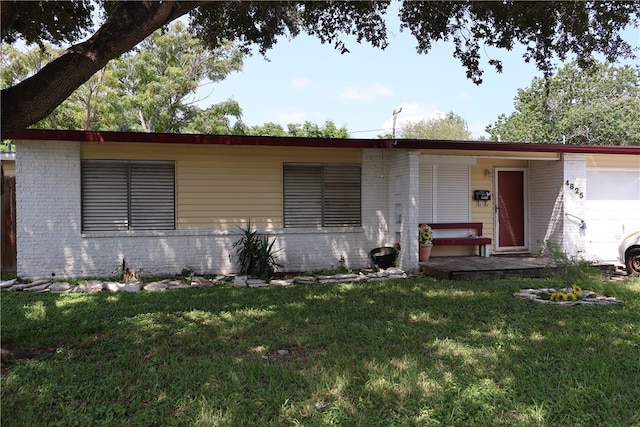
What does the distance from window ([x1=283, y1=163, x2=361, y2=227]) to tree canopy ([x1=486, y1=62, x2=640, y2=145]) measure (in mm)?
19556

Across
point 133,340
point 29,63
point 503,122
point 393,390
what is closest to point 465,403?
point 393,390

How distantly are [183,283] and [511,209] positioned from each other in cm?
797

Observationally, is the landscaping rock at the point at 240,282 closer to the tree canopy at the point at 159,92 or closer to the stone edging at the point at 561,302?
the stone edging at the point at 561,302

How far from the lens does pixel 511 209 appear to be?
11.3 metres

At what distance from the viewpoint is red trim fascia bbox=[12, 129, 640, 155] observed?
317 inches

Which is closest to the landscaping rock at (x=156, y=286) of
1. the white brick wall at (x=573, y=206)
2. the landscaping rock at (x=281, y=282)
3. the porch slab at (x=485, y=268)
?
the landscaping rock at (x=281, y=282)

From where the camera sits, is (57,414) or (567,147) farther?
(567,147)

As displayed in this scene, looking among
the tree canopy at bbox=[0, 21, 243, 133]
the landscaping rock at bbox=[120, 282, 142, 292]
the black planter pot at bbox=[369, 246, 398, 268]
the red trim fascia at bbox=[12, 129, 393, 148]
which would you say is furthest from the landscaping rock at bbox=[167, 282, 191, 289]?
the tree canopy at bbox=[0, 21, 243, 133]

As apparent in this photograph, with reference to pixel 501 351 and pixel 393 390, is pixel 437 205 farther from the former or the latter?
pixel 393 390

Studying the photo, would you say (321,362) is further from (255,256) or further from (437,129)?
(437,129)

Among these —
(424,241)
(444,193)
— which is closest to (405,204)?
(424,241)

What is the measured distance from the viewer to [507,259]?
9.73 m

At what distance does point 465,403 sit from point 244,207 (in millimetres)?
6704

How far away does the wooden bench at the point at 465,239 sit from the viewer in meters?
10.0
